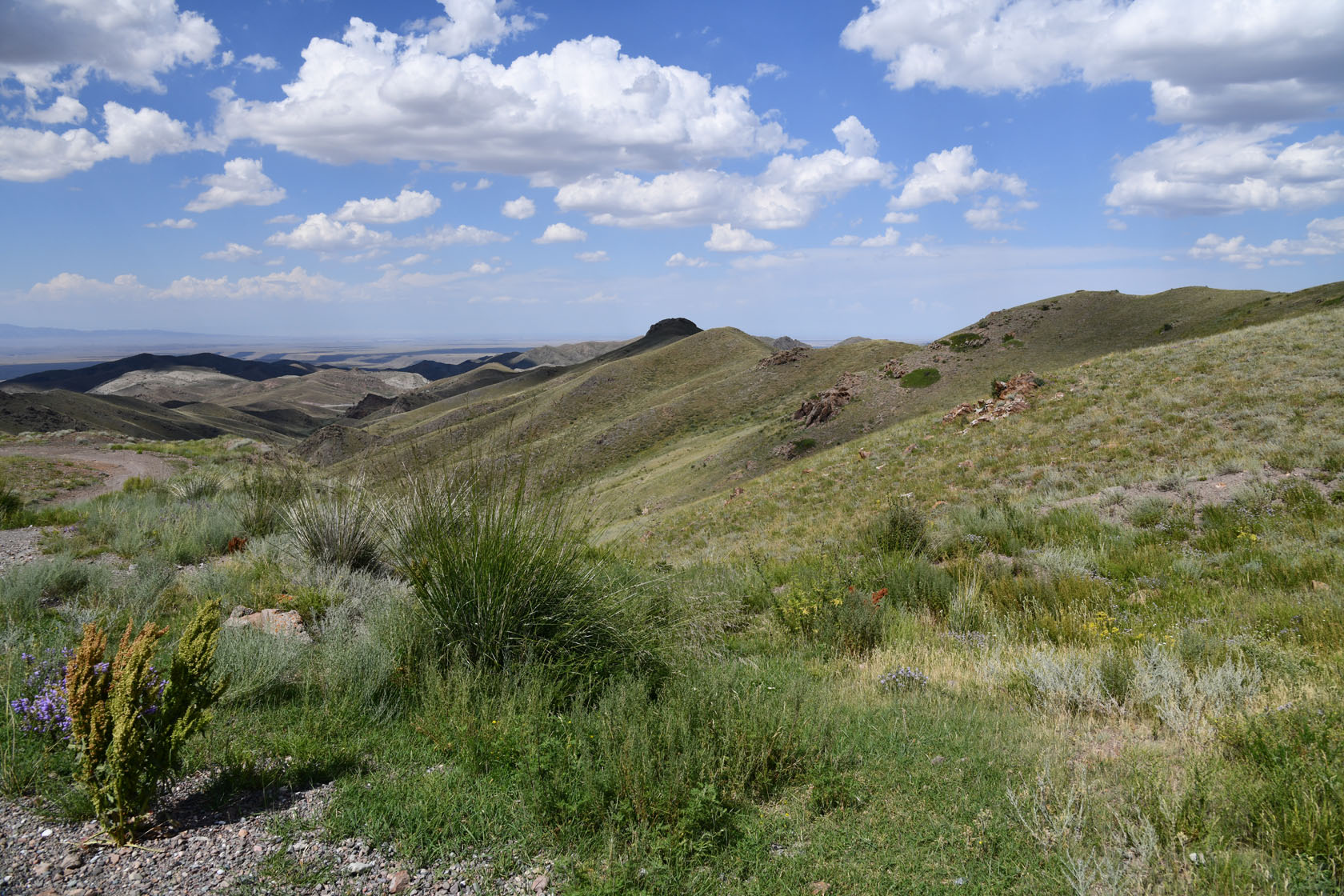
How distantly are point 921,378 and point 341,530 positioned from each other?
3027 cm

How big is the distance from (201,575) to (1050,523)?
1014 cm

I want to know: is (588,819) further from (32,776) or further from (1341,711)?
(1341,711)

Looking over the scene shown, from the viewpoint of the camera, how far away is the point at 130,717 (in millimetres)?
3002

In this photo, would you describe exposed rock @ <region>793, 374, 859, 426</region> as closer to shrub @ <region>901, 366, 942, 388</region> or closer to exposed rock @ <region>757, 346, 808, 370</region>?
shrub @ <region>901, 366, 942, 388</region>

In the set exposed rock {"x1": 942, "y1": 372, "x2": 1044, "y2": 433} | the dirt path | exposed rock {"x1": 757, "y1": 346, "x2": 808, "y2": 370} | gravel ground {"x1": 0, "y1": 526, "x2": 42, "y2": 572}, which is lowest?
the dirt path

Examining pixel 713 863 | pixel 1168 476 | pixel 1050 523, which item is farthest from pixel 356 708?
pixel 1168 476

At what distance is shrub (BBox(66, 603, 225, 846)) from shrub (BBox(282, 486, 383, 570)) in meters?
4.30

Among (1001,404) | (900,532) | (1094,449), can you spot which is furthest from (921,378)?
(900,532)

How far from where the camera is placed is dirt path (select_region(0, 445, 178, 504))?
16.1 metres

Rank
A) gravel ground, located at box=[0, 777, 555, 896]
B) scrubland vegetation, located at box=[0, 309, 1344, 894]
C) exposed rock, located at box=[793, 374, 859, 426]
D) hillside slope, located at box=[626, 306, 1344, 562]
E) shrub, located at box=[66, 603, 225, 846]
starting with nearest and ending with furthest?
gravel ground, located at box=[0, 777, 555, 896] → scrubland vegetation, located at box=[0, 309, 1344, 894] → shrub, located at box=[66, 603, 225, 846] → hillside slope, located at box=[626, 306, 1344, 562] → exposed rock, located at box=[793, 374, 859, 426]

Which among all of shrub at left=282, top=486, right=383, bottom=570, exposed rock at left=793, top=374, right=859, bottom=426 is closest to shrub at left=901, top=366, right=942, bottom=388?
exposed rock at left=793, top=374, right=859, bottom=426

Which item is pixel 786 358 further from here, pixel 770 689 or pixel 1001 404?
pixel 770 689

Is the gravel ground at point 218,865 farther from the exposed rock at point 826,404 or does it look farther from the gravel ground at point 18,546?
the exposed rock at point 826,404

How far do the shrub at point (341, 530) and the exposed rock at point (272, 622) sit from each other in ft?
5.31
